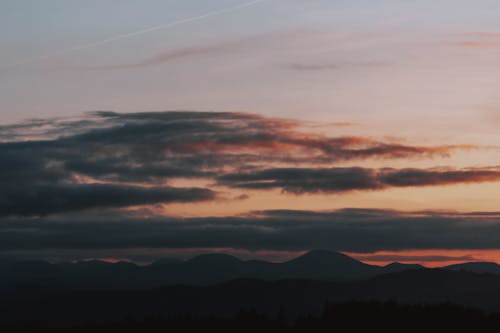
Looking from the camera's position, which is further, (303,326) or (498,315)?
(303,326)

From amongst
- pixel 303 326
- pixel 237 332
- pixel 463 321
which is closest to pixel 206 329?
pixel 237 332

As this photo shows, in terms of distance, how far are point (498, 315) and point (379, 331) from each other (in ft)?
75.7

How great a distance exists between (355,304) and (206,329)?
102ft

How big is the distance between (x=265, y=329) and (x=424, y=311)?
108 feet

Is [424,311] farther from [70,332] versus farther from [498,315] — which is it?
[70,332]

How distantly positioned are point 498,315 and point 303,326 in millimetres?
38425

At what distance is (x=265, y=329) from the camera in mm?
197625

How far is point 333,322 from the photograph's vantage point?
630 feet

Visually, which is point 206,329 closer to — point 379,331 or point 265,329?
point 265,329

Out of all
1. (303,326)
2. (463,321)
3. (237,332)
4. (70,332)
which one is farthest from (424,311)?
(70,332)

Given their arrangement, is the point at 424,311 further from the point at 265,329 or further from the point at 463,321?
the point at 265,329

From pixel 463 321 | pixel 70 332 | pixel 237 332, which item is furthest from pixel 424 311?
pixel 70 332

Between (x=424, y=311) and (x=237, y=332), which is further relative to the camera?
(x=237, y=332)

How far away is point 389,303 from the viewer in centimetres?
19600
